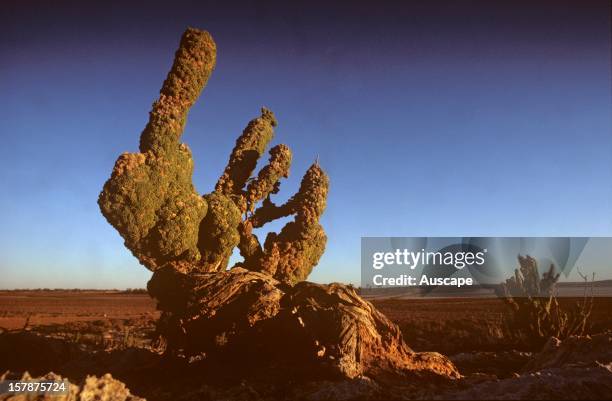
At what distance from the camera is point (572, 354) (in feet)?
32.2

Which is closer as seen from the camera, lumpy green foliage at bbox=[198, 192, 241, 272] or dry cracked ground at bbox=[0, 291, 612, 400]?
dry cracked ground at bbox=[0, 291, 612, 400]

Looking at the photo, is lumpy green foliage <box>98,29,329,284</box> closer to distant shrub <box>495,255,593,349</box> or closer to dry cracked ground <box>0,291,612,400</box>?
dry cracked ground <box>0,291,612,400</box>

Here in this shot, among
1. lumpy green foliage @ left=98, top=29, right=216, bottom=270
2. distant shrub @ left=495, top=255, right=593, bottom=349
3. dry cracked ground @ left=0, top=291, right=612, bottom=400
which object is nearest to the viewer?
dry cracked ground @ left=0, top=291, right=612, bottom=400

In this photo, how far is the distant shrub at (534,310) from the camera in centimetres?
1678

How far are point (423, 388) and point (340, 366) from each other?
5.23 feet

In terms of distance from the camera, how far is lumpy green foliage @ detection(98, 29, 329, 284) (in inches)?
425

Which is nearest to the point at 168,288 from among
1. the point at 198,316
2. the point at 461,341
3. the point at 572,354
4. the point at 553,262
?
the point at 198,316

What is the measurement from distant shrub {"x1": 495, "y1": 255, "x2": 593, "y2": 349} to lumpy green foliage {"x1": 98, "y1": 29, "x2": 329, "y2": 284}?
30.4ft

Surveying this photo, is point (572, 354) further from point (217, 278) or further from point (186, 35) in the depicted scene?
point (186, 35)

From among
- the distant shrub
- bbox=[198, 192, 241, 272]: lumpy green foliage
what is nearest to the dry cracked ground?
bbox=[198, 192, 241, 272]: lumpy green foliage

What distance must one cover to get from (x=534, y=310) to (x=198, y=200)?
14.0 m

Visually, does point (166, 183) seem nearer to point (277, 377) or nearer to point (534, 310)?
point (277, 377)

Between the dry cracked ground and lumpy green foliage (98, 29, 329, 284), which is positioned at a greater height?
lumpy green foliage (98, 29, 329, 284)

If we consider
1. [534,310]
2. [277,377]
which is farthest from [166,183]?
[534,310]
